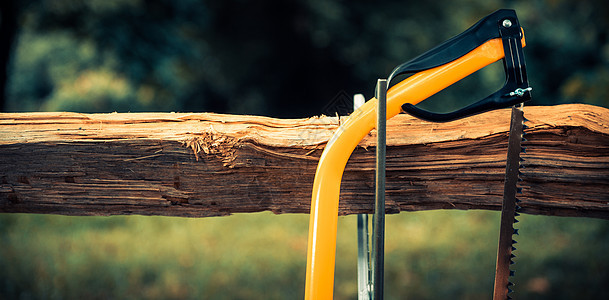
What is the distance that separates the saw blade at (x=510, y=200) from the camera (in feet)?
2.33

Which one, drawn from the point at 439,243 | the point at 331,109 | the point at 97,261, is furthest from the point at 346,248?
the point at 331,109

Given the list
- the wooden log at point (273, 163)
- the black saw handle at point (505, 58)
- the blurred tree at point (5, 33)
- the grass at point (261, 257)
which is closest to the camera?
the black saw handle at point (505, 58)

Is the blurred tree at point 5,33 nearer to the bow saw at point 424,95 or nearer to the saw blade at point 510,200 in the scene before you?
the bow saw at point 424,95

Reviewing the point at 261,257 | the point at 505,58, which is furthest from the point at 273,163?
the point at 261,257

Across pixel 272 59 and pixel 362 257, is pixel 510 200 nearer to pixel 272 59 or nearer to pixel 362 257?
pixel 362 257

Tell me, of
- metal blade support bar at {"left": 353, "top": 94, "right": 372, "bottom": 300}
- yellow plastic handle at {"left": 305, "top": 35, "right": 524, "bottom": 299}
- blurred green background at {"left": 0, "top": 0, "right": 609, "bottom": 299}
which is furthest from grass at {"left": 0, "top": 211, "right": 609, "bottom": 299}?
yellow plastic handle at {"left": 305, "top": 35, "right": 524, "bottom": 299}

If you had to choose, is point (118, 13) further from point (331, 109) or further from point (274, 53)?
point (331, 109)

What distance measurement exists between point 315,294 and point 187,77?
289 centimetres

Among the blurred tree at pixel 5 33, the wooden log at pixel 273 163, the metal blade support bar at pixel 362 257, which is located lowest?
the metal blade support bar at pixel 362 257

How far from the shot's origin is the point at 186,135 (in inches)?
29.1

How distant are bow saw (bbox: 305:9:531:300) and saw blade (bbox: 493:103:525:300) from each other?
Result: 0.09 metres

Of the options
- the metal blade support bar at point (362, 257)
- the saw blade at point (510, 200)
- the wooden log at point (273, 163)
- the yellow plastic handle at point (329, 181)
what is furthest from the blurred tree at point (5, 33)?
the saw blade at point (510, 200)

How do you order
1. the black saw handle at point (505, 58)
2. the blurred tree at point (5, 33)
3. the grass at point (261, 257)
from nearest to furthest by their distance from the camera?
the black saw handle at point (505, 58), the grass at point (261, 257), the blurred tree at point (5, 33)

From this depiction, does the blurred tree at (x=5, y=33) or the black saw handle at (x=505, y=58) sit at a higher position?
the blurred tree at (x=5, y=33)
